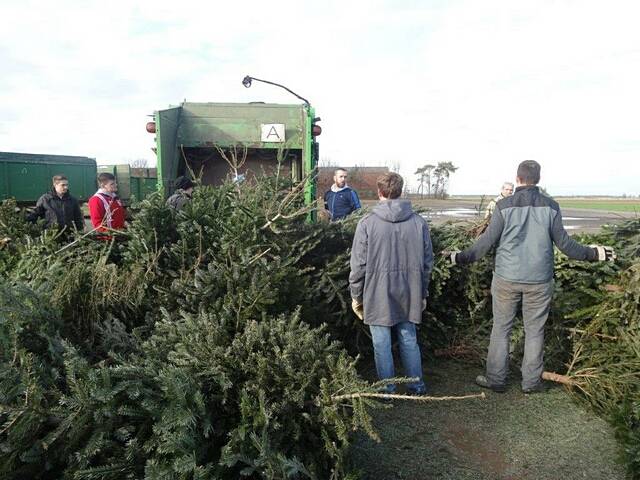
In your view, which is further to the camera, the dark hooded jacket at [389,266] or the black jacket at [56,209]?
the black jacket at [56,209]

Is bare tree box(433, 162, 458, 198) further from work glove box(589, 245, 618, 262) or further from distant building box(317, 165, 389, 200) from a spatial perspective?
work glove box(589, 245, 618, 262)

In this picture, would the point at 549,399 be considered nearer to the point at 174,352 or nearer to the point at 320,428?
the point at 320,428

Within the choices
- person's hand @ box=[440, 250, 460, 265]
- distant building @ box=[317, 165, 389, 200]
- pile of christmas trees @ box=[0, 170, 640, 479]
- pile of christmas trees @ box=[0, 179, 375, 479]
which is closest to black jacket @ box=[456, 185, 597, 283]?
person's hand @ box=[440, 250, 460, 265]

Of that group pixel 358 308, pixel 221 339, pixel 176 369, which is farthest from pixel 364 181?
pixel 176 369

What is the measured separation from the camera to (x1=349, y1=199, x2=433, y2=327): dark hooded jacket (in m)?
3.69

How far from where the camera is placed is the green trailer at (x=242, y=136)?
7848mm

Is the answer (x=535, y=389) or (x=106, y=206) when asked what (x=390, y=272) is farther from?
(x=106, y=206)

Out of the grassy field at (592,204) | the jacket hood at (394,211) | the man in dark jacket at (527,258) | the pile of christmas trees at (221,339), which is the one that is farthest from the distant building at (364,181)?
the jacket hood at (394,211)

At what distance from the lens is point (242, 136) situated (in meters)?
8.02

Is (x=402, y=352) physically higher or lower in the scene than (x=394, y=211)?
lower

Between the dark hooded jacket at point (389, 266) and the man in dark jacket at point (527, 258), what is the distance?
0.55 metres

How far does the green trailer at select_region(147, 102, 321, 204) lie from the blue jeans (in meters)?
4.41

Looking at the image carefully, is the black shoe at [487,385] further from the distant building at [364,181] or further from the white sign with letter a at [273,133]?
the distant building at [364,181]

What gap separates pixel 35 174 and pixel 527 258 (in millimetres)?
14156
